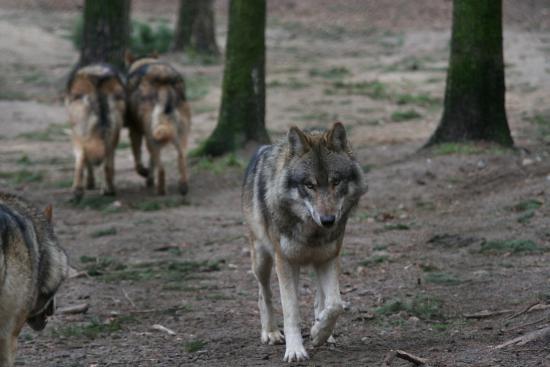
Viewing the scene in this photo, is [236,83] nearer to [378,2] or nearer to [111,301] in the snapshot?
[111,301]

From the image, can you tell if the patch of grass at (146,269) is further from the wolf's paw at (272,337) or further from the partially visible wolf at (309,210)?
the partially visible wolf at (309,210)

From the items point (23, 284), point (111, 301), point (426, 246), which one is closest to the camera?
point (23, 284)

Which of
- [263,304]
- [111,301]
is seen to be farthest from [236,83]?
[263,304]

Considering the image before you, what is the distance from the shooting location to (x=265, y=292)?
7.02m

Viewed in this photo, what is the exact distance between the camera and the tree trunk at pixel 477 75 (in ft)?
40.0

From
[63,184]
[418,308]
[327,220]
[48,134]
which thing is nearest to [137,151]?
[63,184]

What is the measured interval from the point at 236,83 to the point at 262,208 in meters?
7.14

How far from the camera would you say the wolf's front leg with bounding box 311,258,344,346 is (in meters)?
6.28

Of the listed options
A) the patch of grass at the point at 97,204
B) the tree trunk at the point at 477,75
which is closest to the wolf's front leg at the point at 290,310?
the patch of grass at the point at 97,204

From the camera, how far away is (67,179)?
13.7 metres

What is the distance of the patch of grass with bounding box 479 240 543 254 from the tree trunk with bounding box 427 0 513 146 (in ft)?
12.3

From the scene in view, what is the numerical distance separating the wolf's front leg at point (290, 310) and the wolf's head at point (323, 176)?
1.43 feet

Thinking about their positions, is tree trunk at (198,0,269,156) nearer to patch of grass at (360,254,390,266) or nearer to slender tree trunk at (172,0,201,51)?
patch of grass at (360,254,390,266)

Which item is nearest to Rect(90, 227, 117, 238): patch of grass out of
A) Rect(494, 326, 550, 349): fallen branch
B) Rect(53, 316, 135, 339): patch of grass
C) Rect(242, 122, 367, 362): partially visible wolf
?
Rect(53, 316, 135, 339): patch of grass
